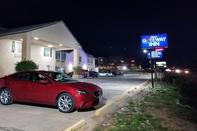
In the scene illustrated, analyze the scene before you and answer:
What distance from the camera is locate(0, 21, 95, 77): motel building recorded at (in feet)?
63.9

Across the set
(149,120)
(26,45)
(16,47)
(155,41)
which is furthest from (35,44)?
(149,120)

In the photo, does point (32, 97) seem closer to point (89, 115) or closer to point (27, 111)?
point (27, 111)

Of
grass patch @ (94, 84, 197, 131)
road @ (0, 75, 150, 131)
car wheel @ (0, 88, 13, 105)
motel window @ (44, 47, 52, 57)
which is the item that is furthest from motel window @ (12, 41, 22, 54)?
grass patch @ (94, 84, 197, 131)

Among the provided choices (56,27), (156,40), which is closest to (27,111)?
(156,40)

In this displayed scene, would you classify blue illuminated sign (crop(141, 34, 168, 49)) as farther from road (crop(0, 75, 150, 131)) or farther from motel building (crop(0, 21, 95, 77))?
road (crop(0, 75, 150, 131))

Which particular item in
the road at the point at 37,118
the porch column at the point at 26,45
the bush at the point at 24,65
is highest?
the porch column at the point at 26,45

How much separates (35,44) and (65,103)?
21.6 metres

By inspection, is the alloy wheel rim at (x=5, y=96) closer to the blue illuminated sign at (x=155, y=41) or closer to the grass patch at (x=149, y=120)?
the grass patch at (x=149, y=120)

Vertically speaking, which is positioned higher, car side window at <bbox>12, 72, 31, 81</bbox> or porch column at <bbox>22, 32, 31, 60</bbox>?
porch column at <bbox>22, 32, 31, 60</bbox>

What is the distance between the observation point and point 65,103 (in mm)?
6383

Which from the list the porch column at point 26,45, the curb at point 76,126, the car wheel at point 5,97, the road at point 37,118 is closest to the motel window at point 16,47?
the porch column at point 26,45

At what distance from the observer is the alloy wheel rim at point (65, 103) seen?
250 inches

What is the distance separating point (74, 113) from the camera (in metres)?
6.36

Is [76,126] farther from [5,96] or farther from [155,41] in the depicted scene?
[155,41]
